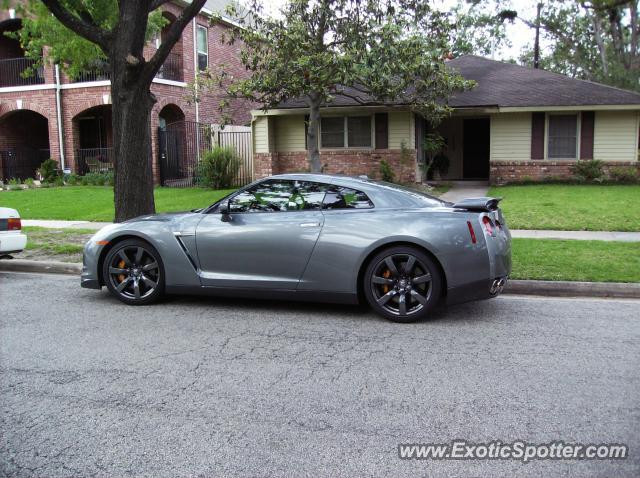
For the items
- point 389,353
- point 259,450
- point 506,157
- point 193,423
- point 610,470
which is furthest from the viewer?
point 506,157

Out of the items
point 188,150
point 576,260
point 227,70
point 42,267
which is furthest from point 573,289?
point 227,70

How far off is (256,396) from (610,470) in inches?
87.2

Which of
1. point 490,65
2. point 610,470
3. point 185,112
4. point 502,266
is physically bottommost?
point 610,470

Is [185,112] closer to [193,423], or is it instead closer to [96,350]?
[96,350]

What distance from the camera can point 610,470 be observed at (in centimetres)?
318

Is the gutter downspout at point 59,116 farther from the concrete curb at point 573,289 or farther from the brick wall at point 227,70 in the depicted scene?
the concrete curb at point 573,289

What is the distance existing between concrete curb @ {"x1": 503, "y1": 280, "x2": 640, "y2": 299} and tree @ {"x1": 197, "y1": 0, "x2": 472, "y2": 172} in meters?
7.00

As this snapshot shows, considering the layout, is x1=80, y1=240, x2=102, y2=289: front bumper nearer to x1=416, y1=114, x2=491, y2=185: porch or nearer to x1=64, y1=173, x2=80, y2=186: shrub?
x1=64, y1=173, x2=80, y2=186: shrub

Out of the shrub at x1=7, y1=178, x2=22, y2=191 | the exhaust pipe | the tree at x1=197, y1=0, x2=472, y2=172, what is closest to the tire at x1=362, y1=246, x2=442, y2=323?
the exhaust pipe

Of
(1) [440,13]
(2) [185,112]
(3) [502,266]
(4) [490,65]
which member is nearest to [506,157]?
(4) [490,65]

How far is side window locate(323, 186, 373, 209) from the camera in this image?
6.44 m

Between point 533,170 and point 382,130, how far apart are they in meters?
5.22

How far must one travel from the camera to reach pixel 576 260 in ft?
28.0

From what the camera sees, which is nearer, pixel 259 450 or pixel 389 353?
pixel 259 450
